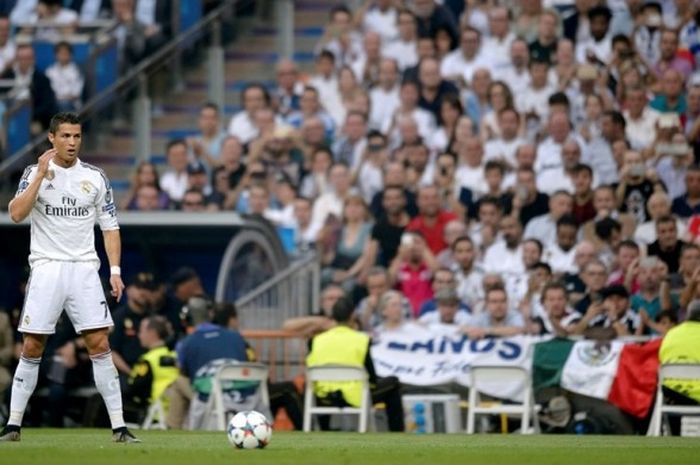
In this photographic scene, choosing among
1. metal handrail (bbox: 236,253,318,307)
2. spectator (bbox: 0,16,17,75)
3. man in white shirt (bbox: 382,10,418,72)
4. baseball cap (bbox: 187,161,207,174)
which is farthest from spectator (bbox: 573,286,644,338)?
spectator (bbox: 0,16,17,75)

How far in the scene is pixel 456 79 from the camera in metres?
23.6

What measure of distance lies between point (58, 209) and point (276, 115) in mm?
10763

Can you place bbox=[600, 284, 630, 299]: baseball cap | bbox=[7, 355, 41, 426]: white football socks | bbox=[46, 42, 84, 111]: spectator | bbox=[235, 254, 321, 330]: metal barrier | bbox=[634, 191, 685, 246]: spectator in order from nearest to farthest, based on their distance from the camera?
bbox=[7, 355, 41, 426]: white football socks < bbox=[600, 284, 630, 299]: baseball cap < bbox=[634, 191, 685, 246]: spectator < bbox=[235, 254, 321, 330]: metal barrier < bbox=[46, 42, 84, 111]: spectator

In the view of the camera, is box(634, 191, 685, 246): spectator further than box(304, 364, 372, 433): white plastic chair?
Yes

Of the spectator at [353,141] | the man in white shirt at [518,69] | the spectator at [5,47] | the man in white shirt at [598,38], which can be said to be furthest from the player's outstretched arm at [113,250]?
the spectator at [5,47]

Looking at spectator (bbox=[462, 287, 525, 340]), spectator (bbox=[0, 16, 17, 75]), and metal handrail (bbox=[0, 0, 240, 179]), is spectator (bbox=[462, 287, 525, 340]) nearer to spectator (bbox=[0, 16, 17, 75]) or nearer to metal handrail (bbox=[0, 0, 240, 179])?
metal handrail (bbox=[0, 0, 240, 179])

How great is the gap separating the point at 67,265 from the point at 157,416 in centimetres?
578

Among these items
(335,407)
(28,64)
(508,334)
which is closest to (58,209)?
(335,407)

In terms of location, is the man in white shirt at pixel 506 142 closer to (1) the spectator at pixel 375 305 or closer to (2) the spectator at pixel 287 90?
(1) the spectator at pixel 375 305

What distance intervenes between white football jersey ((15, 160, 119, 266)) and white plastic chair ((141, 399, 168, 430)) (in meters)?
5.37

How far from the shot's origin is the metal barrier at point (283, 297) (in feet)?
70.5

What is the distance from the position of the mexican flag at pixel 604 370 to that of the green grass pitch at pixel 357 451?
6.62 feet

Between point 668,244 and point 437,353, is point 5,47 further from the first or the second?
point 668,244

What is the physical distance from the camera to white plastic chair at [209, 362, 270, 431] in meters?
18.4
